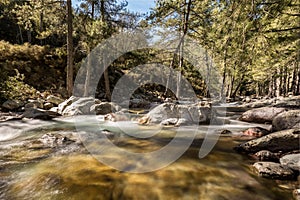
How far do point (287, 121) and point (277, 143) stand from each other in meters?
1.86

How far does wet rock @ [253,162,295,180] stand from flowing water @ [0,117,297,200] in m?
0.13

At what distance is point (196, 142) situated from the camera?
217 inches

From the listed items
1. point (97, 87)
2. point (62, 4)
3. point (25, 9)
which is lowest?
point (97, 87)

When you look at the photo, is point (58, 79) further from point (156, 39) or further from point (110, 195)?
point (110, 195)

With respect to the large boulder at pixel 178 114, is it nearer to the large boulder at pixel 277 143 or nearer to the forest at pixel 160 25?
the forest at pixel 160 25

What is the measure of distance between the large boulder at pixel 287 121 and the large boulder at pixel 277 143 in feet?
4.62

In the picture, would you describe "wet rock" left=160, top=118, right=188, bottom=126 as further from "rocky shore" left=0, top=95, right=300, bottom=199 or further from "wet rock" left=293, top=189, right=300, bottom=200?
"wet rock" left=293, top=189, right=300, bottom=200

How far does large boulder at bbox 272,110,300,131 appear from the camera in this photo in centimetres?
582

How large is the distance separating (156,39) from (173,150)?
10002 millimetres

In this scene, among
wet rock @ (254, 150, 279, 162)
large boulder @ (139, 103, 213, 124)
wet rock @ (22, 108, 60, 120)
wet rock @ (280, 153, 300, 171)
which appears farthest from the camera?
large boulder @ (139, 103, 213, 124)

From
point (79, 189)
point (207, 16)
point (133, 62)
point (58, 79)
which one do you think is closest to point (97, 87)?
point (58, 79)

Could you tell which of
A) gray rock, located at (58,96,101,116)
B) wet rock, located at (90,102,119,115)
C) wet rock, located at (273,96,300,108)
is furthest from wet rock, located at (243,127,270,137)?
gray rock, located at (58,96,101,116)

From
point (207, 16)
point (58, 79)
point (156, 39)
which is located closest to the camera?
point (207, 16)

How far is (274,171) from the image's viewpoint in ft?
11.1
